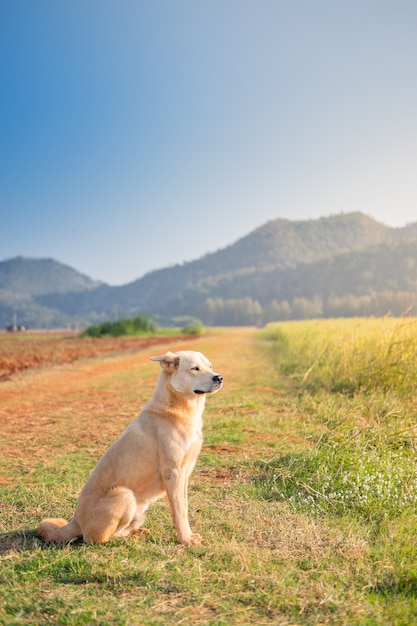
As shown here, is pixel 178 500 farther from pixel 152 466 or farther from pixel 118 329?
pixel 118 329

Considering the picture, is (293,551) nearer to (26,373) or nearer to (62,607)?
(62,607)

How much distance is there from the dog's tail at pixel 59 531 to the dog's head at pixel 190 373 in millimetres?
1293

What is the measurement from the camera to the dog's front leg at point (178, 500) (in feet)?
12.8

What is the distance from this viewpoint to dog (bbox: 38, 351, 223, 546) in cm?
392

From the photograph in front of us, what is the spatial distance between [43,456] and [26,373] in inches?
509

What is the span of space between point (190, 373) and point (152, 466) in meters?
0.73

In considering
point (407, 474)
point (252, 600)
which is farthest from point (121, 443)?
point (407, 474)

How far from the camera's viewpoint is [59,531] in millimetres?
4145

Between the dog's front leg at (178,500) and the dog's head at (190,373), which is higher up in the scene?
the dog's head at (190,373)

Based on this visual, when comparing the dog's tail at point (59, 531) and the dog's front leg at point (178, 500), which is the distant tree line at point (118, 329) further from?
the dog's front leg at point (178, 500)

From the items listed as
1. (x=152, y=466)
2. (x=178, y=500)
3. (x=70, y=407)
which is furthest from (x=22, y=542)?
(x=70, y=407)

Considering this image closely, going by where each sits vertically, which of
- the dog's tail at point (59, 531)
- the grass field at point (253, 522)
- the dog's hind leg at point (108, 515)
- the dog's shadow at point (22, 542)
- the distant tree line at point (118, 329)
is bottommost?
the grass field at point (253, 522)

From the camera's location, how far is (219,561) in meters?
3.72

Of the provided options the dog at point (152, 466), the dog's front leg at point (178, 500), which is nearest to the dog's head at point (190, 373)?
the dog at point (152, 466)
